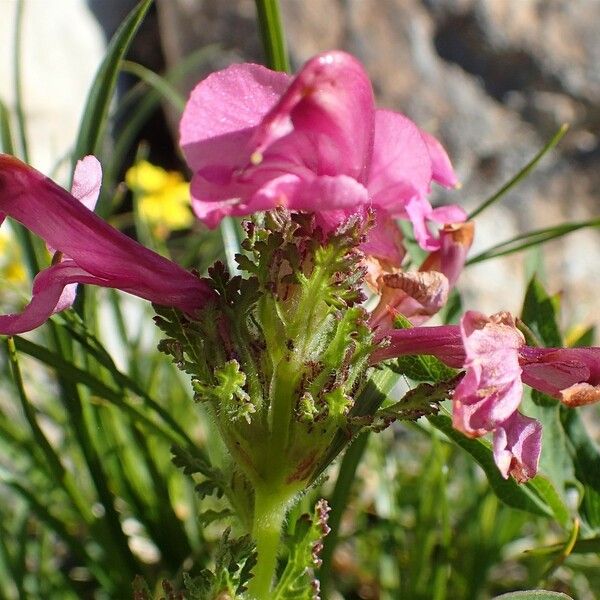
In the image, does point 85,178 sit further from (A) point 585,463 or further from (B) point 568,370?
(A) point 585,463

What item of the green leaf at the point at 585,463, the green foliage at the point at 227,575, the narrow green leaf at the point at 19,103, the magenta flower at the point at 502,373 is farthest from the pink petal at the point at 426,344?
the narrow green leaf at the point at 19,103

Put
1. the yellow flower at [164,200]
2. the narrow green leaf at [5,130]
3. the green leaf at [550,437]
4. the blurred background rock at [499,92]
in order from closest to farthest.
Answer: the green leaf at [550,437] < the narrow green leaf at [5,130] < the yellow flower at [164,200] < the blurred background rock at [499,92]

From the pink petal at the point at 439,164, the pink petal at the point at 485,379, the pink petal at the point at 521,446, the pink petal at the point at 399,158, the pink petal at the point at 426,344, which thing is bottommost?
the pink petal at the point at 521,446

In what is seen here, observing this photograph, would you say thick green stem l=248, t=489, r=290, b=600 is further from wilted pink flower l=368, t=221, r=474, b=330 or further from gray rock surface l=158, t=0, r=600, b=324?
gray rock surface l=158, t=0, r=600, b=324

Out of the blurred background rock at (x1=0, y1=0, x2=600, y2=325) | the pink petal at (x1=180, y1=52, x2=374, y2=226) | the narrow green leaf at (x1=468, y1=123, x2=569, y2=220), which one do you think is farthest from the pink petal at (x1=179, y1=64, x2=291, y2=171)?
the blurred background rock at (x1=0, y1=0, x2=600, y2=325)

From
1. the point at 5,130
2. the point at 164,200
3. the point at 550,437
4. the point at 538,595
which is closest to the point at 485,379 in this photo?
the point at 538,595

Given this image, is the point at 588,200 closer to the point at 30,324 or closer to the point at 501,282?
the point at 501,282

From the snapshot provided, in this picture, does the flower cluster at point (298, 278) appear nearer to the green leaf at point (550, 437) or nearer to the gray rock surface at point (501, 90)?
the green leaf at point (550, 437)
